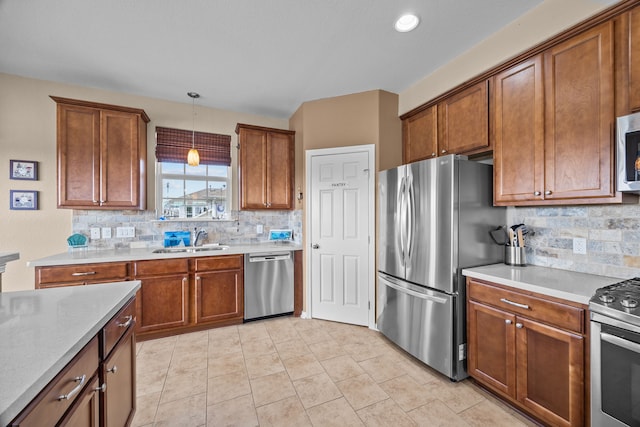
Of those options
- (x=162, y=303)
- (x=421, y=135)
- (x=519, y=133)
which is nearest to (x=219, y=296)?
(x=162, y=303)

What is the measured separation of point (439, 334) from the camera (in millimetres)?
2139

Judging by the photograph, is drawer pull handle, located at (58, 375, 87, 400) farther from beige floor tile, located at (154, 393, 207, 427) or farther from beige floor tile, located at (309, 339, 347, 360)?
beige floor tile, located at (309, 339, 347, 360)

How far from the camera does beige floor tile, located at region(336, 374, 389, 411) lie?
74.9 inches

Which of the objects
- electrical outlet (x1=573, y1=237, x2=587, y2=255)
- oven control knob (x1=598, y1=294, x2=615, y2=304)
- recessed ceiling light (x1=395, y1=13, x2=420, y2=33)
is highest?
recessed ceiling light (x1=395, y1=13, x2=420, y2=33)

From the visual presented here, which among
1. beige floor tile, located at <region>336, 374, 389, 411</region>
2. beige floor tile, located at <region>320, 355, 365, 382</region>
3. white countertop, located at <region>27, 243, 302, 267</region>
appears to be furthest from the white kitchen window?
beige floor tile, located at <region>336, 374, 389, 411</region>

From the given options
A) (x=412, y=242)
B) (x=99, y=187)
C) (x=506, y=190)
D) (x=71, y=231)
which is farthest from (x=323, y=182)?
(x=71, y=231)

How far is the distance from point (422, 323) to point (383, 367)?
517mm

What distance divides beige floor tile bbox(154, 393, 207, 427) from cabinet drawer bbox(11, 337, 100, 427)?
3.11 feet

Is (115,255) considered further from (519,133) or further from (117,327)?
(519,133)

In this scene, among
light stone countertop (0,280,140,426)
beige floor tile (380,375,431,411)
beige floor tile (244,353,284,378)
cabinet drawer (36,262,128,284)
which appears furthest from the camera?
cabinet drawer (36,262,128,284)

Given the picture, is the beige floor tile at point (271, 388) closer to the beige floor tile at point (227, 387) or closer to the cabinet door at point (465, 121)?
the beige floor tile at point (227, 387)

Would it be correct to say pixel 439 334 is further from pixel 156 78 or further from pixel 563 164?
pixel 156 78

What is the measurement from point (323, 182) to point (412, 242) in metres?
1.38

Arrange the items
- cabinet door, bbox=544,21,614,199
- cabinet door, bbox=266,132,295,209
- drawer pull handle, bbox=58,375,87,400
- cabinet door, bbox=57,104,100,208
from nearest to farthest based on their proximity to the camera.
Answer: drawer pull handle, bbox=58,375,87,400 < cabinet door, bbox=544,21,614,199 < cabinet door, bbox=57,104,100,208 < cabinet door, bbox=266,132,295,209
